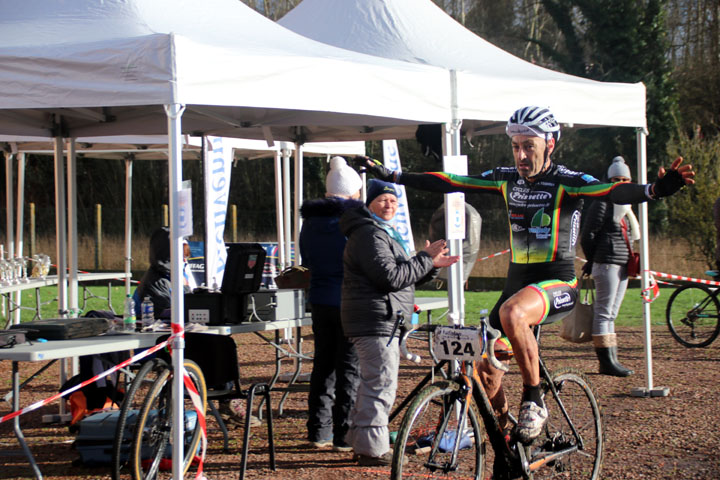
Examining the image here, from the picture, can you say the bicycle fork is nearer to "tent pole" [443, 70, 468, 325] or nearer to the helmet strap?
the helmet strap

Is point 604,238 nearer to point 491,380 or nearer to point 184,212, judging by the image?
point 491,380

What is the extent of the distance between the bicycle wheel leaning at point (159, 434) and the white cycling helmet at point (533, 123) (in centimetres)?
233

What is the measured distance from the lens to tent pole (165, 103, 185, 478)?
4.70 metres

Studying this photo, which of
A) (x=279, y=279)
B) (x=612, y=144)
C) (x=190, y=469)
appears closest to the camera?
(x=190, y=469)

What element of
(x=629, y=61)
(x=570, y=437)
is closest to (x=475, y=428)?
(x=570, y=437)

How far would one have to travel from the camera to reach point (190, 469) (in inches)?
224

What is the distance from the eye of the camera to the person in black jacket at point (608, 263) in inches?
340

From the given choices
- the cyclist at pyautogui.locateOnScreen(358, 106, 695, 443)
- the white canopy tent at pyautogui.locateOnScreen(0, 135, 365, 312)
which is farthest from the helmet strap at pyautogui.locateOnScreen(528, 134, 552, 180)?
the white canopy tent at pyautogui.locateOnScreen(0, 135, 365, 312)

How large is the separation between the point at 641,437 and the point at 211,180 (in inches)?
251

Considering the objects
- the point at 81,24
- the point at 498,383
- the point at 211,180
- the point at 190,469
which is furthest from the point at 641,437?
the point at 211,180

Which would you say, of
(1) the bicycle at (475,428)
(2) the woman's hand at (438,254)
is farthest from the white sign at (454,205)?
(1) the bicycle at (475,428)

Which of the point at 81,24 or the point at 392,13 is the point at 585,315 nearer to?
the point at 392,13

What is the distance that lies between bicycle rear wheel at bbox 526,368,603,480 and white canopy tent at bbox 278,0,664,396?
4.61 ft

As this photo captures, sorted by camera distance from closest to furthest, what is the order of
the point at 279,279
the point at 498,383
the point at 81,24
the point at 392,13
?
the point at 498,383
the point at 81,24
the point at 279,279
the point at 392,13
